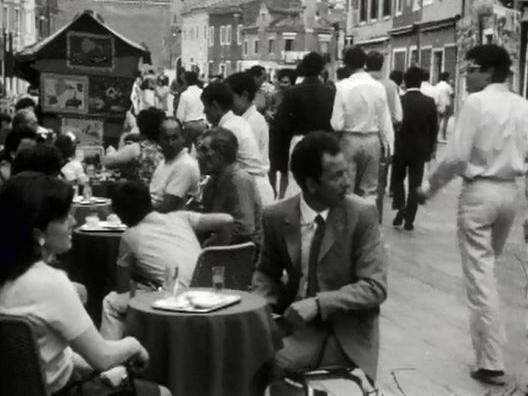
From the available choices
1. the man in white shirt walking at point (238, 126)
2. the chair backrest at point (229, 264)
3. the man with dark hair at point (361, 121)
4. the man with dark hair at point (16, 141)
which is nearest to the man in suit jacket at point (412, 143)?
the man with dark hair at point (361, 121)

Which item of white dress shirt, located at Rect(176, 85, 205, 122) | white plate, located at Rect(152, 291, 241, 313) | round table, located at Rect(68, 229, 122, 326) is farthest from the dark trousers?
white plate, located at Rect(152, 291, 241, 313)

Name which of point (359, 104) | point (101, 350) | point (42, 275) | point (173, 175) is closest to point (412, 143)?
point (359, 104)

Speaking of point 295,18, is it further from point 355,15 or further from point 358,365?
point 358,365

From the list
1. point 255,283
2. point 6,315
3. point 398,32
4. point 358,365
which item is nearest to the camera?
point 6,315

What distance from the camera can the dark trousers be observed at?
14734 millimetres

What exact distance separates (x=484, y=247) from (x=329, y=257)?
2.33 meters

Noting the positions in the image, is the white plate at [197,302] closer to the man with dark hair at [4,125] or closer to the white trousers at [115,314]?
the white trousers at [115,314]

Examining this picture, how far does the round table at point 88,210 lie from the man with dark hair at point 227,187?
2.40 metres

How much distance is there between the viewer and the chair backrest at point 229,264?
681 cm

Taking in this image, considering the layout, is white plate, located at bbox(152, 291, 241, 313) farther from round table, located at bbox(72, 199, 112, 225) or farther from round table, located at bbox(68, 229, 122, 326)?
round table, located at bbox(72, 199, 112, 225)

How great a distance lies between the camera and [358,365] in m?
5.16

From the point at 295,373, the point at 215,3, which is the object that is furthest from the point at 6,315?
the point at 215,3

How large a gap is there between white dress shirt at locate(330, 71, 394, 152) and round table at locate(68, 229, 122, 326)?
11.9 feet

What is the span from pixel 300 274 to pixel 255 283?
29 centimetres
